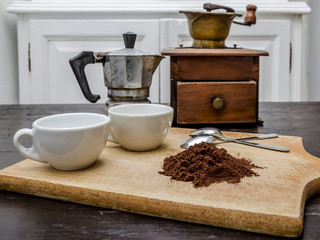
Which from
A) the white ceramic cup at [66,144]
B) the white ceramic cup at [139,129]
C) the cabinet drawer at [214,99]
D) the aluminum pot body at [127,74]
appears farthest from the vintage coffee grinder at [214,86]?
the white ceramic cup at [66,144]

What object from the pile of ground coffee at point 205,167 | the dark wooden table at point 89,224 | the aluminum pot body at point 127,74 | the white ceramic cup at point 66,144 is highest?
the aluminum pot body at point 127,74

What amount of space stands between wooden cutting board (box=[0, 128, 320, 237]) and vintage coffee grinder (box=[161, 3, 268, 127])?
0.31 metres

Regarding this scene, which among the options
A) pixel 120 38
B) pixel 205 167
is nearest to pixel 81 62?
pixel 205 167

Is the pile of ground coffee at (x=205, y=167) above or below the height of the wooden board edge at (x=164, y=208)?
above

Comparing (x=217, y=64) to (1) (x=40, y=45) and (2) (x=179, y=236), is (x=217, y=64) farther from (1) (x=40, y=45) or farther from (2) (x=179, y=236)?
(1) (x=40, y=45)

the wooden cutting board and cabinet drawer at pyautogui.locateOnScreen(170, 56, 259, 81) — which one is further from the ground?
cabinet drawer at pyautogui.locateOnScreen(170, 56, 259, 81)

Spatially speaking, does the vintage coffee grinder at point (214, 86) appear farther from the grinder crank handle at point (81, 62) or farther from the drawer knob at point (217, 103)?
the grinder crank handle at point (81, 62)

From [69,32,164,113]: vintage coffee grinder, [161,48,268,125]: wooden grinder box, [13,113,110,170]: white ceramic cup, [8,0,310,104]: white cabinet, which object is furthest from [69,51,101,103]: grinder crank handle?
[8,0,310,104]: white cabinet

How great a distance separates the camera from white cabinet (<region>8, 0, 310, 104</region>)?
173cm

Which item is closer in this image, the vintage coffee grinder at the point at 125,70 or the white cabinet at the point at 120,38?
the vintage coffee grinder at the point at 125,70

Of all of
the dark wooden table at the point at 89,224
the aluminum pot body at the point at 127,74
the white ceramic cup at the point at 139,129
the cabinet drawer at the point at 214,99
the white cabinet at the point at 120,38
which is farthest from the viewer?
the white cabinet at the point at 120,38

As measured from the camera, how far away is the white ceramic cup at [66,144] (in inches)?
19.6

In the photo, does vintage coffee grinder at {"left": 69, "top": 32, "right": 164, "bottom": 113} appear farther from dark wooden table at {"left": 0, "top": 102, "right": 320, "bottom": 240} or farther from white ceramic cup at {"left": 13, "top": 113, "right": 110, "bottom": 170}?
dark wooden table at {"left": 0, "top": 102, "right": 320, "bottom": 240}

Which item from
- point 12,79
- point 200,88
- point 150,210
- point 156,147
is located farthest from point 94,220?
point 12,79
